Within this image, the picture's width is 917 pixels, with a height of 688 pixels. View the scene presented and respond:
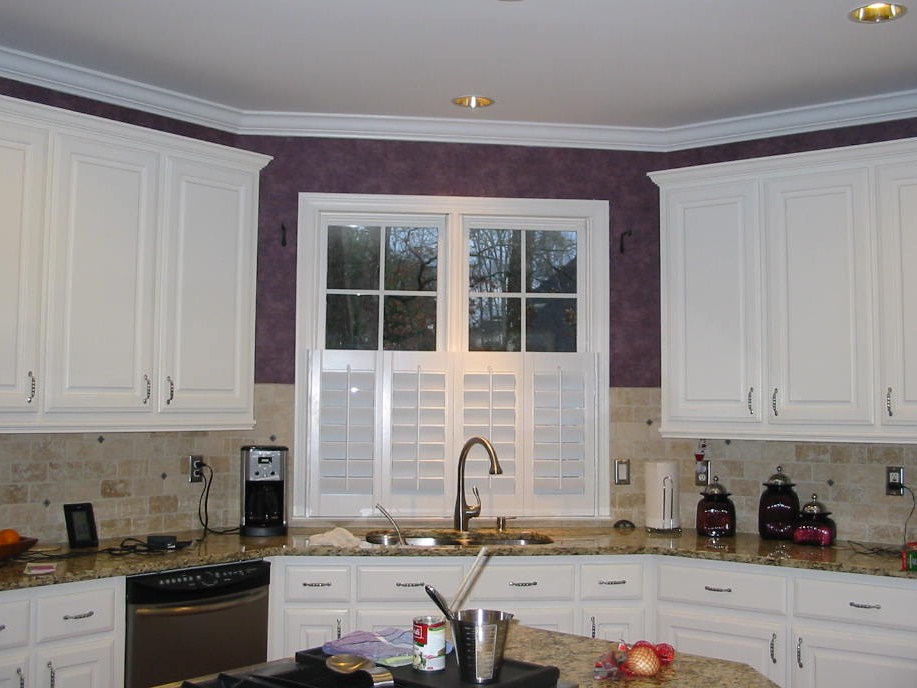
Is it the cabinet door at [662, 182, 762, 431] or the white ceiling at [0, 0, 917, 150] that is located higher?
the white ceiling at [0, 0, 917, 150]

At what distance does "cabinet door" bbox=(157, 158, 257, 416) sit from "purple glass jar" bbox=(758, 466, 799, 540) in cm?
224

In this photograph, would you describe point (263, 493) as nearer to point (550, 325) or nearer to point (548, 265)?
point (550, 325)

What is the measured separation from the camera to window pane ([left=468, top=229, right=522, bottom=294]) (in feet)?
15.5

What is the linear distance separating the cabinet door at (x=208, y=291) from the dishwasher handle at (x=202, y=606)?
78 centimetres

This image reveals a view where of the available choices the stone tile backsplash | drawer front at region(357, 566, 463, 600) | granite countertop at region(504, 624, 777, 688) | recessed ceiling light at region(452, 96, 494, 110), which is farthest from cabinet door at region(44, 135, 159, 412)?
granite countertop at region(504, 624, 777, 688)

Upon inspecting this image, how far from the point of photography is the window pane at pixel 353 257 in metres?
4.68

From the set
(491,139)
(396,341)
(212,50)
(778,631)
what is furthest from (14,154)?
(778,631)

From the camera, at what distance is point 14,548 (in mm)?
3455

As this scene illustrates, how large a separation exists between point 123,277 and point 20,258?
410 mm

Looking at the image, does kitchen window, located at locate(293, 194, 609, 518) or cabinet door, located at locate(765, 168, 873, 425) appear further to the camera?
kitchen window, located at locate(293, 194, 609, 518)

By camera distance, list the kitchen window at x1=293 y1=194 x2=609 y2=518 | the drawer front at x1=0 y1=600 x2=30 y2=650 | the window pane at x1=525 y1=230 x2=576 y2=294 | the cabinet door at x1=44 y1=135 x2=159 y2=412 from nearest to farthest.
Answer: the drawer front at x1=0 y1=600 x2=30 y2=650
the cabinet door at x1=44 y1=135 x2=159 y2=412
the kitchen window at x1=293 y1=194 x2=609 y2=518
the window pane at x1=525 y1=230 x2=576 y2=294

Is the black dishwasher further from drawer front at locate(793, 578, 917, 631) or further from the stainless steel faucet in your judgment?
drawer front at locate(793, 578, 917, 631)

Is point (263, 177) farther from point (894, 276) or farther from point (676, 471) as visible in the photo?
point (894, 276)

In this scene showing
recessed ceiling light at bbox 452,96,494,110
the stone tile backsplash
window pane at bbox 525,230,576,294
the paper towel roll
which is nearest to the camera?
the stone tile backsplash
